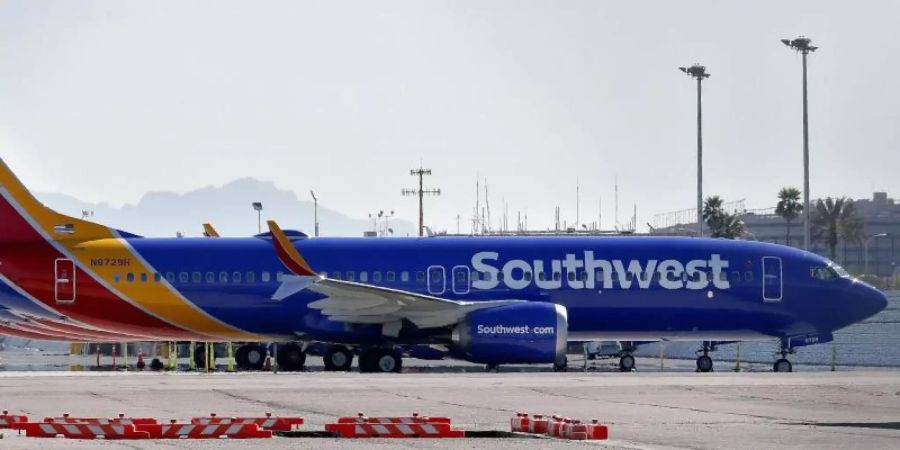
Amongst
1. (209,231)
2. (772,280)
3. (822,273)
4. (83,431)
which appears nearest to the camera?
(83,431)

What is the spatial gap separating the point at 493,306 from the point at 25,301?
41.2ft

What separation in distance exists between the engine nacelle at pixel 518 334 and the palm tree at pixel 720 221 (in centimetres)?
7268

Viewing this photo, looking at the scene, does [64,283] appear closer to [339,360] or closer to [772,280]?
[339,360]

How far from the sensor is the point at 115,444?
19969 millimetres

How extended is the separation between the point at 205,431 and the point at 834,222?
135503mm

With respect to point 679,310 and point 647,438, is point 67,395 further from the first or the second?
point 679,310

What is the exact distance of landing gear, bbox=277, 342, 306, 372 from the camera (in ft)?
147

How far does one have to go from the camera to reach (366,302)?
41125 millimetres

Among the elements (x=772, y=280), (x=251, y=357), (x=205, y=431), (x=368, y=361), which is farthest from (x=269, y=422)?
(x=251, y=357)

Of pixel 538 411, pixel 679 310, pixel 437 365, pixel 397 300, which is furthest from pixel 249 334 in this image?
pixel 538 411

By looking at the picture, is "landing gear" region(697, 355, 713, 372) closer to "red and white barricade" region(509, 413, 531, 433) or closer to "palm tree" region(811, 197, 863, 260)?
"red and white barricade" region(509, 413, 531, 433)

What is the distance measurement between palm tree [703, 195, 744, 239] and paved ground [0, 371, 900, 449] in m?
76.0

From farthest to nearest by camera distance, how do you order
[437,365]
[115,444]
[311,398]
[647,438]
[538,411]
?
[437,365] → [311,398] → [538,411] → [647,438] → [115,444]

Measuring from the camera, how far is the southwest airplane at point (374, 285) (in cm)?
4228
